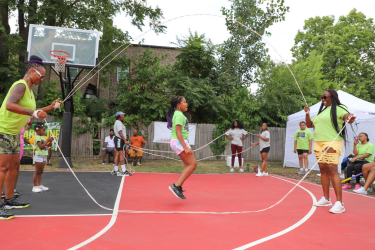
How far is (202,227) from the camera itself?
14.0ft

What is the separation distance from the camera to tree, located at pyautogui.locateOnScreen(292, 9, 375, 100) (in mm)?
33656

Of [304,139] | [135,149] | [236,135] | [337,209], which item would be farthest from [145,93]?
[337,209]

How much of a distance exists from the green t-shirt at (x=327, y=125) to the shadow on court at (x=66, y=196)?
3939mm

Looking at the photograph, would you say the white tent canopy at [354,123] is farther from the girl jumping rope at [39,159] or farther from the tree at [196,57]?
the girl jumping rope at [39,159]

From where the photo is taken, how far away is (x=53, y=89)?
1692cm

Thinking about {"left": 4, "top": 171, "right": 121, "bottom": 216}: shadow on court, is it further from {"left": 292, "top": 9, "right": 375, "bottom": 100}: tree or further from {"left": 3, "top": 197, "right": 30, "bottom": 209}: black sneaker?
{"left": 292, "top": 9, "right": 375, "bottom": 100}: tree

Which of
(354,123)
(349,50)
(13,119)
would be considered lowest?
(13,119)

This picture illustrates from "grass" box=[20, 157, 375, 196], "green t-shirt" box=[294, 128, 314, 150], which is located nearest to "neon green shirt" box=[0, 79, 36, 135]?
"grass" box=[20, 157, 375, 196]

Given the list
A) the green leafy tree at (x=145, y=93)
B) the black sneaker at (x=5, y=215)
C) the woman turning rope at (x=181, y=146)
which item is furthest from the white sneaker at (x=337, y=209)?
the green leafy tree at (x=145, y=93)

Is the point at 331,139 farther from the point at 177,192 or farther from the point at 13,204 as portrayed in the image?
the point at 13,204

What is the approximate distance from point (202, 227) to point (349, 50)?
35973mm

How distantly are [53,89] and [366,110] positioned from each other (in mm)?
15114

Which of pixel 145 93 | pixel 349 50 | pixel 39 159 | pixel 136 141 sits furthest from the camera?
pixel 349 50

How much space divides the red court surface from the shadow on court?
39 cm
